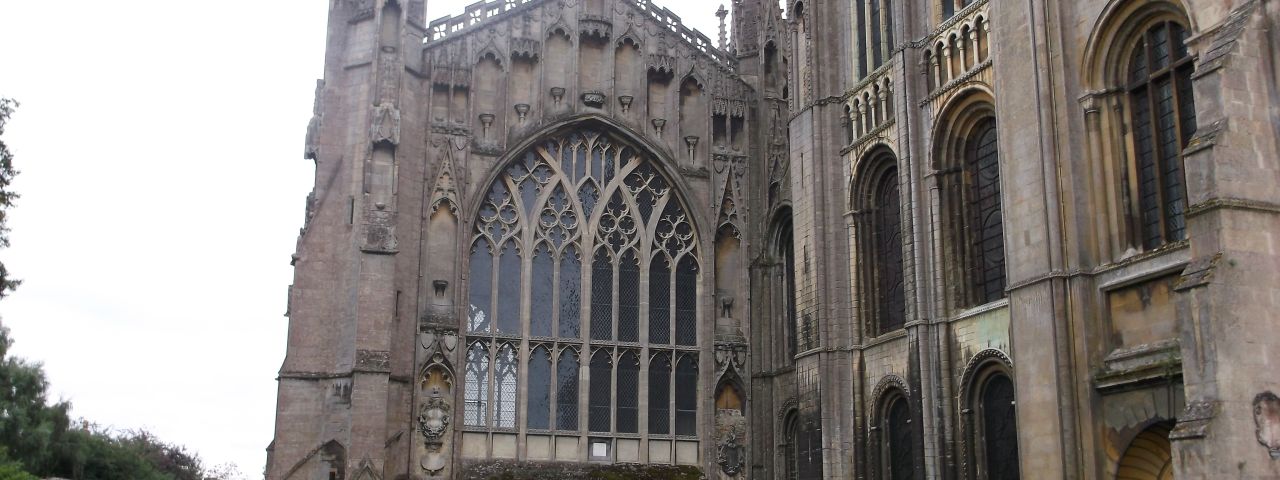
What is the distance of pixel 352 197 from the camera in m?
28.8

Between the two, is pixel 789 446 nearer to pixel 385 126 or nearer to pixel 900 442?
pixel 900 442

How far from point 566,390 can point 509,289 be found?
8.75 ft

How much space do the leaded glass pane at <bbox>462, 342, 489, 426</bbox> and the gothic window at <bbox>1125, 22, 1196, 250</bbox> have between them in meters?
15.2

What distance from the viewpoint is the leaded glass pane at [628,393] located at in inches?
1204

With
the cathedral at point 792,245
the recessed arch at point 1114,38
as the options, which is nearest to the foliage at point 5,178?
the cathedral at point 792,245

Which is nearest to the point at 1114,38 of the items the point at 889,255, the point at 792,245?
the point at 889,255

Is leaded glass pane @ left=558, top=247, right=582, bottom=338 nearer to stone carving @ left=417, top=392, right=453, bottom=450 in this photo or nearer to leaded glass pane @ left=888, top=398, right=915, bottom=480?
stone carving @ left=417, top=392, right=453, bottom=450

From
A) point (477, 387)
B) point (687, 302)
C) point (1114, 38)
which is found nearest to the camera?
point (1114, 38)

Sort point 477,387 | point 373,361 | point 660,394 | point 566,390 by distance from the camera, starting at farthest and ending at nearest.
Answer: point 660,394
point 566,390
point 477,387
point 373,361

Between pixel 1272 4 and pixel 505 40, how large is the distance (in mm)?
18002

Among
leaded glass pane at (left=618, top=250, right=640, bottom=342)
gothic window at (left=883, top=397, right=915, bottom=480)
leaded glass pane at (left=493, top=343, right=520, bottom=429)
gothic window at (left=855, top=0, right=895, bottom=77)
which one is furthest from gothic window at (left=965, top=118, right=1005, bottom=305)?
leaded glass pane at (left=493, top=343, right=520, bottom=429)

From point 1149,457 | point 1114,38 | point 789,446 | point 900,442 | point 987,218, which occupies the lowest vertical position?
point 1149,457

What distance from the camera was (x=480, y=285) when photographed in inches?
1187

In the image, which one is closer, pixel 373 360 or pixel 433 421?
pixel 373 360
